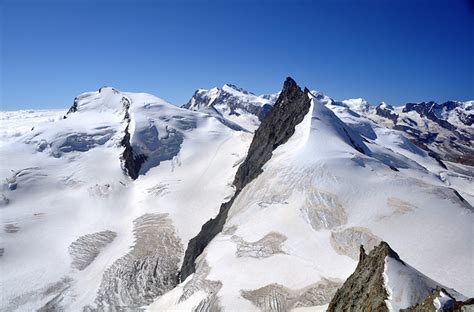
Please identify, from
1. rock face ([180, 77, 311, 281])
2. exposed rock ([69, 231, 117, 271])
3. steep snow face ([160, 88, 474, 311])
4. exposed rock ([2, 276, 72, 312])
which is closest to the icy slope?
steep snow face ([160, 88, 474, 311])

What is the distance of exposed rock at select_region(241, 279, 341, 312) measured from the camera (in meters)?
27.8

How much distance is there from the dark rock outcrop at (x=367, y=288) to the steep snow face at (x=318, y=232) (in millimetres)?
8273

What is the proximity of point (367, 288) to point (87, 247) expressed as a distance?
5204 cm

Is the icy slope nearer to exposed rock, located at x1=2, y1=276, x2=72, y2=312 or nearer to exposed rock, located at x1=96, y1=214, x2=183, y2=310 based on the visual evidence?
exposed rock, located at x1=96, y1=214, x2=183, y2=310

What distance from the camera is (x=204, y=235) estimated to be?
165 ft

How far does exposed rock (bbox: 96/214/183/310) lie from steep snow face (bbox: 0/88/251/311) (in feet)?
0.47

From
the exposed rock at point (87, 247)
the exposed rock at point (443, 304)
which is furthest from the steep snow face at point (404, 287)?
the exposed rock at point (87, 247)

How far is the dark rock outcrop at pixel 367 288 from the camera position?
1565cm

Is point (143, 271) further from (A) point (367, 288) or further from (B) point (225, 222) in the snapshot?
(A) point (367, 288)

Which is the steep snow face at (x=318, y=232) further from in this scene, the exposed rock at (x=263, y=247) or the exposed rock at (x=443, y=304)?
the exposed rock at (x=443, y=304)

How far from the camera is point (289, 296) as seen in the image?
96.0ft

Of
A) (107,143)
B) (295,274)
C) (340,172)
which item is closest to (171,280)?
(295,274)

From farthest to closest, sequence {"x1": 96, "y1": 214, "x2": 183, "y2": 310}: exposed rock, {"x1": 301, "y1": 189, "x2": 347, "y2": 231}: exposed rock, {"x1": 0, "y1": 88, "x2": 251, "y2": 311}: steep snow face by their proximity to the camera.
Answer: {"x1": 0, "y1": 88, "x2": 251, "y2": 311}: steep snow face, {"x1": 96, "y1": 214, "x2": 183, "y2": 310}: exposed rock, {"x1": 301, "y1": 189, "x2": 347, "y2": 231}: exposed rock

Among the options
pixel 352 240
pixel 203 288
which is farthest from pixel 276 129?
pixel 203 288
